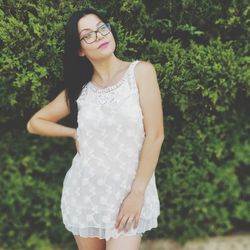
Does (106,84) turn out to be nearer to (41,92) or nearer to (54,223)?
(41,92)

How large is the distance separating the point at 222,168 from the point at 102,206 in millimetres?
1802

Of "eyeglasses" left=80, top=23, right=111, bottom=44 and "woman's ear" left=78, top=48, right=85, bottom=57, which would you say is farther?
"woman's ear" left=78, top=48, right=85, bottom=57

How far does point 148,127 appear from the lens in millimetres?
3277

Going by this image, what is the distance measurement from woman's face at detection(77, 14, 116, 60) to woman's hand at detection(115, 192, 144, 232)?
875mm

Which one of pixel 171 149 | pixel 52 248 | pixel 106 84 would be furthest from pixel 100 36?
pixel 52 248

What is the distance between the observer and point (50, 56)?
4066 millimetres

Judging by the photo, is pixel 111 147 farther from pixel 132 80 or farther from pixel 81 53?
pixel 81 53

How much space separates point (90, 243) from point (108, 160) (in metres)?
0.57

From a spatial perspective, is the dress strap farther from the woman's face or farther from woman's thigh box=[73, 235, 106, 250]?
woman's thigh box=[73, 235, 106, 250]

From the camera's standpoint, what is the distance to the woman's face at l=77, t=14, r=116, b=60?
342 centimetres

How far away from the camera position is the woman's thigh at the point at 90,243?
352 centimetres

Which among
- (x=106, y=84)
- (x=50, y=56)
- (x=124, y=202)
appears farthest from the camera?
(x=50, y=56)

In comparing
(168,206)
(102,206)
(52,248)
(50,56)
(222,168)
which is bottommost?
(52,248)

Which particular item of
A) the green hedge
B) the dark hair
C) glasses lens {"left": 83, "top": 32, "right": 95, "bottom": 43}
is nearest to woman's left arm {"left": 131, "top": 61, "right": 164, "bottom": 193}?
glasses lens {"left": 83, "top": 32, "right": 95, "bottom": 43}
